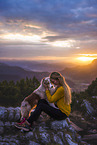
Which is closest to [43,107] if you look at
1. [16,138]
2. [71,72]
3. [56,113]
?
[56,113]

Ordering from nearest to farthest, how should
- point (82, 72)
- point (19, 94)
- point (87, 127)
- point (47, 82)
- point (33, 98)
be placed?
point (47, 82), point (33, 98), point (87, 127), point (19, 94), point (82, 72)

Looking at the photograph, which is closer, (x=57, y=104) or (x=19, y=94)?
(x=57, y=104)

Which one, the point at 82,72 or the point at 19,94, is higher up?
the point at 19,94

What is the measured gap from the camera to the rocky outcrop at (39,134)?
4.30m

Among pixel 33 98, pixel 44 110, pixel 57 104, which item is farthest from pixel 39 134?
pixel 33 98

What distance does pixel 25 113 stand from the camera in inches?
196

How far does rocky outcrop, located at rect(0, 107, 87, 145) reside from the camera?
4303 mm

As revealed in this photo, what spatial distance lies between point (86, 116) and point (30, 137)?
7.39 m

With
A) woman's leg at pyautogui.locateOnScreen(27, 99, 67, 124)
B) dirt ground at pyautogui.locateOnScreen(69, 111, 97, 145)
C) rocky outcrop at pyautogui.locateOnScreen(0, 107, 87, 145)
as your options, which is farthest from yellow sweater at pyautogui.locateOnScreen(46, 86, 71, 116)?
dirt ground at pyautogui.locateOnScreen(69, 111, 97, 145)

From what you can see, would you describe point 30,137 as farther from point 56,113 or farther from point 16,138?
point 56,113

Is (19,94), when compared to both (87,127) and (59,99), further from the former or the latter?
(59,99)

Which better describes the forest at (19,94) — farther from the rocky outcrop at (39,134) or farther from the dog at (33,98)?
the dog at (33,98)

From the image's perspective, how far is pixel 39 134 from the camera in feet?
14.8

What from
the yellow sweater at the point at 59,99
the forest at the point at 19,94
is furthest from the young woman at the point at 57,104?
the forest at the point at 19,94
